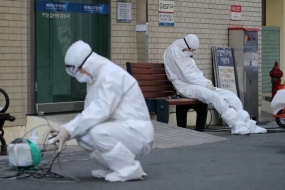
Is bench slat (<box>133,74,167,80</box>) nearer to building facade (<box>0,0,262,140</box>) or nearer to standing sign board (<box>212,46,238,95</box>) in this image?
building facade (<box>0,0,262,140</box>)

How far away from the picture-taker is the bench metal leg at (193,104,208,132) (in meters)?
13.9

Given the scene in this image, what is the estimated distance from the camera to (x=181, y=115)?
1399cm

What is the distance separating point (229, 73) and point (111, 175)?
25.3ft

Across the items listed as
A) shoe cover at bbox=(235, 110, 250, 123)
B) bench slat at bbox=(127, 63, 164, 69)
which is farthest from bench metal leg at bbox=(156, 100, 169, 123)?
shoe cover at bbox=(235, 110, 250, 123)

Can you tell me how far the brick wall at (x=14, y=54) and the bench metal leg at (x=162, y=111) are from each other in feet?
7.71

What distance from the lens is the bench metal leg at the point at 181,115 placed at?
13.9 metres

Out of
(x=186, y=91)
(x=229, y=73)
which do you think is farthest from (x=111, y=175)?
(x=229, y=73)

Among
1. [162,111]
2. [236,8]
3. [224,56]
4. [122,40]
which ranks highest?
[236,8]

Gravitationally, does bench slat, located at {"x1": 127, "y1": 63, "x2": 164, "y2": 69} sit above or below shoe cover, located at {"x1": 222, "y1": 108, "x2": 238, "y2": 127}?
above

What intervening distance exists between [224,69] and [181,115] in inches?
75.7

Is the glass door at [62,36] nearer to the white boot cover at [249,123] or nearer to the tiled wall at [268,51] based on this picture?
the white boot cover at [249,123]

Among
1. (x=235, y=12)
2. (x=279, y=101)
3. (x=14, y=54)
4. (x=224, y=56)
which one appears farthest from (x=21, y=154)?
(x=235, y=12)

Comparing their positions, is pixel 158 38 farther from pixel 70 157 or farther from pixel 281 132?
pixel 70 157

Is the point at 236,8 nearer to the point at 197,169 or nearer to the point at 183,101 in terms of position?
the point at 183,101
